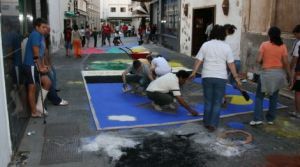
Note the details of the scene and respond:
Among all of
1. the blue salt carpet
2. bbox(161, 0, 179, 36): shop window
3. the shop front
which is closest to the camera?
the shop front

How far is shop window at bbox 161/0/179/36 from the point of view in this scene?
20.3 m

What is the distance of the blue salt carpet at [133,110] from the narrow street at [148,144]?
0.79ft

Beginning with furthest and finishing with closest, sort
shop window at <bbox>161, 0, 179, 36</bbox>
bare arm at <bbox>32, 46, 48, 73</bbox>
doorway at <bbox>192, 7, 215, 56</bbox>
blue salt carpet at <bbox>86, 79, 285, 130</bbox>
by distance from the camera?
shop window at <bbox>161, 0, 179, 36</bbox>, doorway at <bbox>192, 7, 215, 56</bbox>, blue salt carpet at <bbox>86, 79, 285, 130</bbox>, bare arm at <bbox>32, 46, 48, 73</bbox>

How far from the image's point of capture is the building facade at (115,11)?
230 ft

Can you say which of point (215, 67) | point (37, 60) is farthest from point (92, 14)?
point (215, 67)

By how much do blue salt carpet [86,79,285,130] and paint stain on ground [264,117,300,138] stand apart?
912 millimetres

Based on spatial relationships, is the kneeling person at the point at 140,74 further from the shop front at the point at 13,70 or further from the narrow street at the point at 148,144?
the shop front at the point at 13,70

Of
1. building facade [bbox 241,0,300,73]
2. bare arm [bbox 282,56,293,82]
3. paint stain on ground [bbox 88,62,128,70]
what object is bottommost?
paint stain on ground [bbox 88,62,128,70]

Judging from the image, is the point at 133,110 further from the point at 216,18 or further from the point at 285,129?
the point at 216,18

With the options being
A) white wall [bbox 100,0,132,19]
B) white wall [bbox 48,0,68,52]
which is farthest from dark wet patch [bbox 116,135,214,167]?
white wall [bbox 100,0,132,19]

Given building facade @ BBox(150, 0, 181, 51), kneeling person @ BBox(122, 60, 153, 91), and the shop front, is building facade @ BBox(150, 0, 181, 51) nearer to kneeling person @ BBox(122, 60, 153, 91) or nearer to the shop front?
kneeling person @ BBox(122, 60, 153, 91)

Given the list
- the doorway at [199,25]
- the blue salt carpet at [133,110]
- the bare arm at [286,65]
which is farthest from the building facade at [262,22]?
the doorway at [199,25]

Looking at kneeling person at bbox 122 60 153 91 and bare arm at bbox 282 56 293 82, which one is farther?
kneeling person at bbox 122 60 153 91

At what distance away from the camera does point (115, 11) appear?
7056cm
